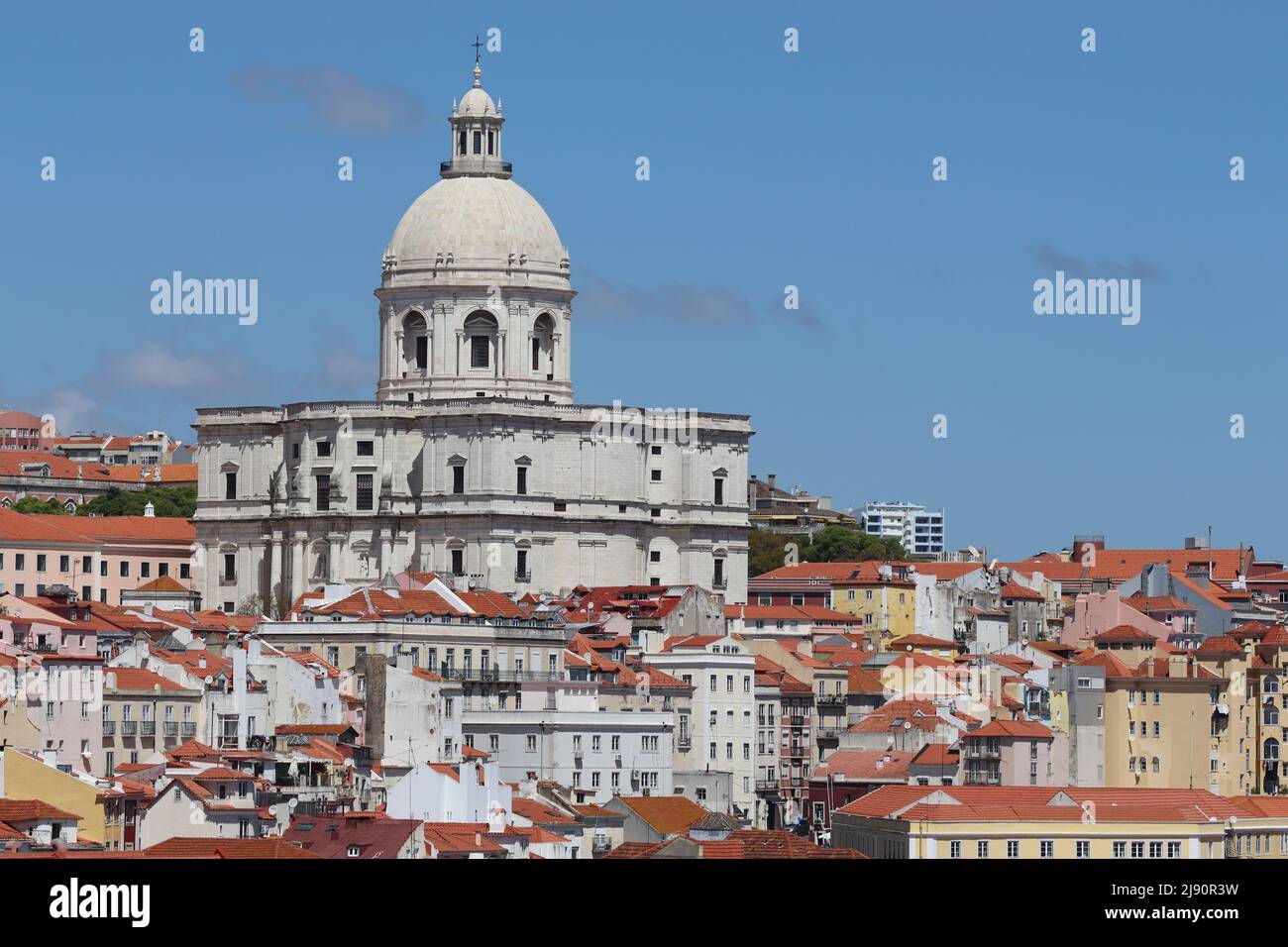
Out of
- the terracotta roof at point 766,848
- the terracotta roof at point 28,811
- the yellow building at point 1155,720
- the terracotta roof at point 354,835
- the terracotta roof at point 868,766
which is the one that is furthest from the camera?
the yellow building at point 1155,720

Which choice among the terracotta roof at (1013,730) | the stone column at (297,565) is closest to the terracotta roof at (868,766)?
the terracotta roof at (1013,730)

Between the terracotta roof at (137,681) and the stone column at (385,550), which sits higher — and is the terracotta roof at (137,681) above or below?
below

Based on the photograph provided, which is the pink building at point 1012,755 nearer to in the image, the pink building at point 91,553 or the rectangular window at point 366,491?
the rectangular window at point 366,491

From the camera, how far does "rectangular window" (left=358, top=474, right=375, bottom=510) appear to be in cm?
12106

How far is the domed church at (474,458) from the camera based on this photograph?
11969cm

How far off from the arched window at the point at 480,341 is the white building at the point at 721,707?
116 ft

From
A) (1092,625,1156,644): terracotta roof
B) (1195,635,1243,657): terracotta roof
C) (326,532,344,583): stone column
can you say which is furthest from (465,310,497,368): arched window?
(1195,635,1243,657): terracotta roof

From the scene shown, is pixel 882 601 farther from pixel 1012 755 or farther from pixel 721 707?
pixel 1012 755

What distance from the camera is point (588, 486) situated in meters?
122

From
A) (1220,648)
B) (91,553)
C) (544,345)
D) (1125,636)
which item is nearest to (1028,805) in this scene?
(1125,636)

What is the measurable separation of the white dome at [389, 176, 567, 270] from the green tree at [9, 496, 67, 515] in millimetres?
45761

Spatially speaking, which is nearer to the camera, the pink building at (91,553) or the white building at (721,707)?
the white building at (721,707)
